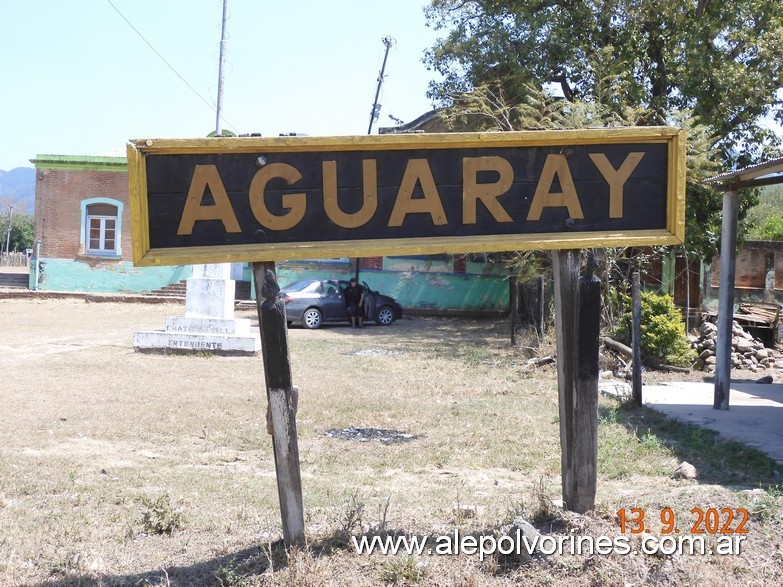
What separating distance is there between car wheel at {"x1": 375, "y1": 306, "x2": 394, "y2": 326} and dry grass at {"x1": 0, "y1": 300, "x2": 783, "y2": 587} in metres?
10.2

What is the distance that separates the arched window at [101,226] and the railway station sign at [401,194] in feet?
87.7

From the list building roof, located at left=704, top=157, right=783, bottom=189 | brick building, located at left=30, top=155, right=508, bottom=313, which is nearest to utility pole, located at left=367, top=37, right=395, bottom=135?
brick building, located at left=30, top=155, right=508, bottom=313

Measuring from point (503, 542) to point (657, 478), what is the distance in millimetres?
2631

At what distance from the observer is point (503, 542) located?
405 cm

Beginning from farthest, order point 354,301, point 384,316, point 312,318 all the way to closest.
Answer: point 384,316, point 354,301, point 312,318

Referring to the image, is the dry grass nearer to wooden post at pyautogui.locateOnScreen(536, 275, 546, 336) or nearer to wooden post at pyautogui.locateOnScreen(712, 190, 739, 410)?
wooden post at pyautogui.locateOnScreen(712, 190, 739, 410)

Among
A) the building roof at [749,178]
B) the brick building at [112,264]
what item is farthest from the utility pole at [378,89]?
the building roof at [749,178]

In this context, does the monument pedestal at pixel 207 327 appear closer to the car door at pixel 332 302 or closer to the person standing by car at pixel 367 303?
the car door at pixel 332 302

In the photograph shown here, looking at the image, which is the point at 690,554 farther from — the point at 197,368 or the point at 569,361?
the point at 197,368

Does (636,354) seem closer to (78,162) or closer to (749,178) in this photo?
(749,178)

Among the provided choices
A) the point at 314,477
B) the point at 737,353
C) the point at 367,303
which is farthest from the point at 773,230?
the point at 314,477

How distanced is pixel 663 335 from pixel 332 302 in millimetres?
10927

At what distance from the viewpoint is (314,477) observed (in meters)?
6.24

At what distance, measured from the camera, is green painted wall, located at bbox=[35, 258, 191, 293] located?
94.7 ft
